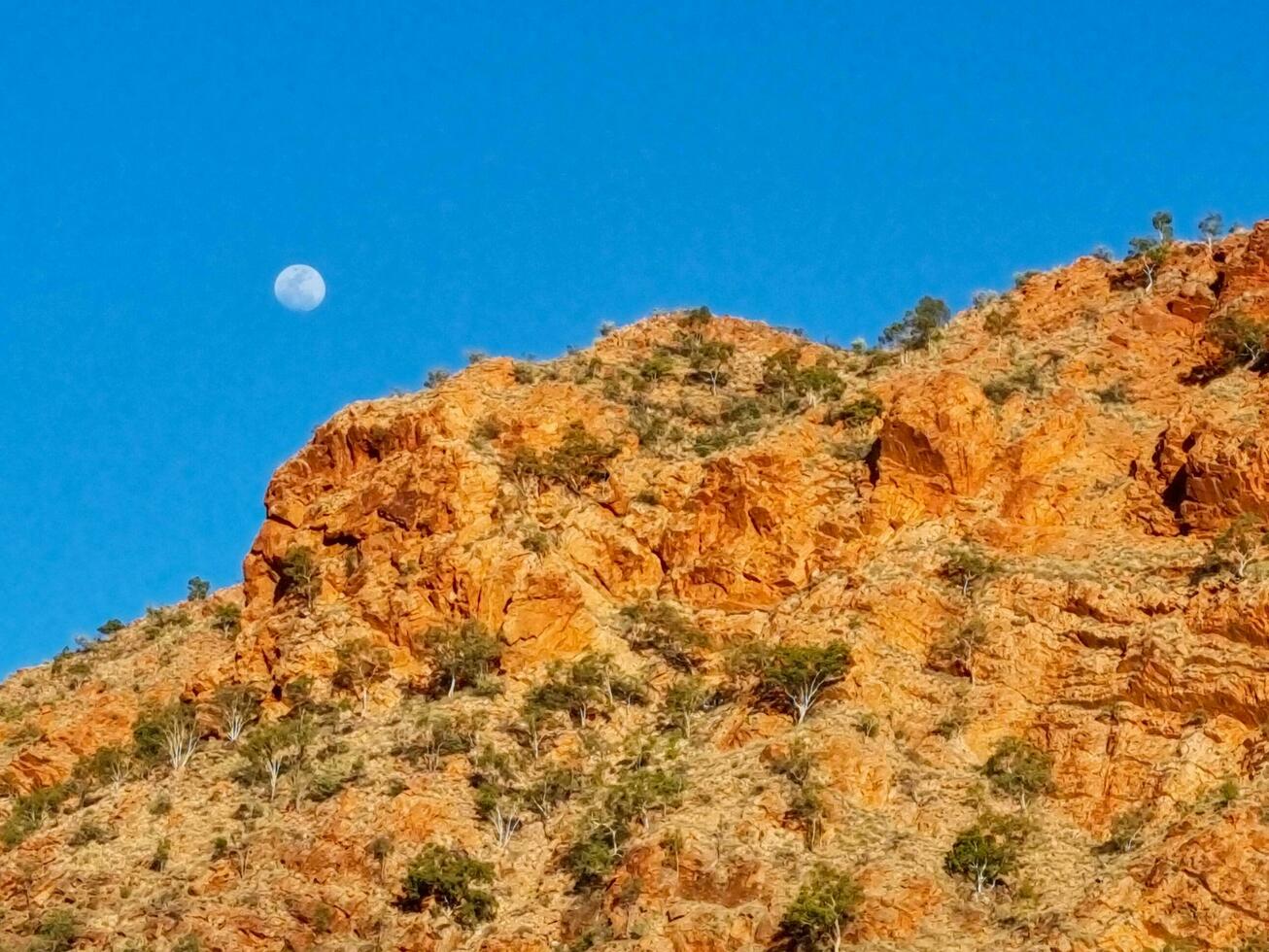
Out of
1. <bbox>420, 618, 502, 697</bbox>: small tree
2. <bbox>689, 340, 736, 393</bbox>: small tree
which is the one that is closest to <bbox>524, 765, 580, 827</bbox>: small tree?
<bbox>420, 618, 502, 697</bbox>: small tree

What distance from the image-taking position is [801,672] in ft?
195

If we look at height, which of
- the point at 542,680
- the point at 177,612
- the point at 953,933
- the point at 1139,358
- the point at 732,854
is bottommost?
the point at 953,933

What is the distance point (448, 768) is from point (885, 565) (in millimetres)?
16752

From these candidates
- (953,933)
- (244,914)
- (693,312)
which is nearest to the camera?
(953,933)

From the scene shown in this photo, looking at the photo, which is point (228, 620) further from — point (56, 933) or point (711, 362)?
point (711, 362)

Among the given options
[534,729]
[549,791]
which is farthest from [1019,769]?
[534,729]

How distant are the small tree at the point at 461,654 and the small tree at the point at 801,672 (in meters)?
10.6

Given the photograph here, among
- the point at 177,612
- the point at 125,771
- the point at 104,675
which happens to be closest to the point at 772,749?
the point at 125,771

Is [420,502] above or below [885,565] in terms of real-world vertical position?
above

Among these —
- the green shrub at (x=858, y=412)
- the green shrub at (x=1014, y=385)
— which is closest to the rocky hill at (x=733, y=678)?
the green shrub at (x=858, y=412)

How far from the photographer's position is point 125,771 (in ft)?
222

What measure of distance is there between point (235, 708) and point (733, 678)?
18379 mm

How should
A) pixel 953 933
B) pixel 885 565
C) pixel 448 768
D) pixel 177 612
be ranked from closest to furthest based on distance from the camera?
pixel 953 933 < pixel 448 768 < pixel 885 565 < pixel 177 612

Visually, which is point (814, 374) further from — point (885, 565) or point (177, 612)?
point (177, 612)
